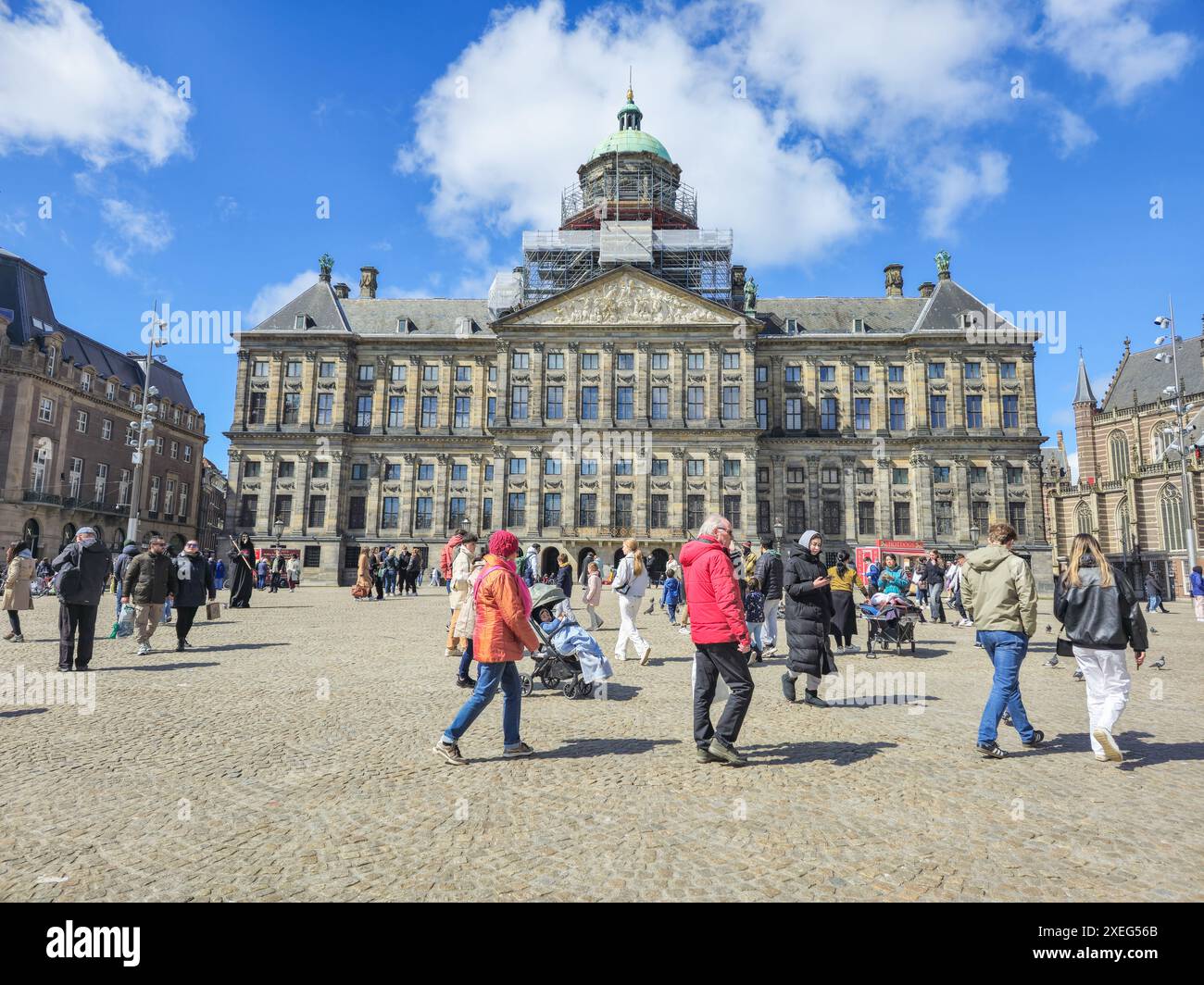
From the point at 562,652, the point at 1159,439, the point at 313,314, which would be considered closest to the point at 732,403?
the point at 313,314

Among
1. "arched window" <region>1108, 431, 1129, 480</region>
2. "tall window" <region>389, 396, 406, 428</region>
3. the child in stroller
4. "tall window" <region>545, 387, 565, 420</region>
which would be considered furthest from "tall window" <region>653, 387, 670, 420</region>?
"arched window" <region>1108, 431, 1129, 480</region>

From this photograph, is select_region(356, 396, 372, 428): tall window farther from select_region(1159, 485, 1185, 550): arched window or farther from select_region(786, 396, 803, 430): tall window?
select_region(1159, 485, 1185, 550): arched window

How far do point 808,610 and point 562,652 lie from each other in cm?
335

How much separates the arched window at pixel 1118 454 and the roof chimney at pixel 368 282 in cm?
6822

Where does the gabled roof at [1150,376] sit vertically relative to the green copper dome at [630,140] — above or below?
below

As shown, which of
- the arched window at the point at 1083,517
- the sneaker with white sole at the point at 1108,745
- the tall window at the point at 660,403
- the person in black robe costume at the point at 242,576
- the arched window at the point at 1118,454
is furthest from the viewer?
the arched window at the point at 1083,517

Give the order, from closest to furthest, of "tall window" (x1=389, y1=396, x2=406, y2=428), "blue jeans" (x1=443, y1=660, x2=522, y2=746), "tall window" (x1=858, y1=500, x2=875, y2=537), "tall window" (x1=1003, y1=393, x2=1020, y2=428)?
"blue jeans" (x1=443, y1=660, x2=522, y2=746) → "tall window" (x1=1003, y1=393, x2=1020, y2=428) → "tall window" (x1=858, y1=500, x2=875, y2=537) → "tall window" (x1=389, y1=396, x2=406, y2=428)

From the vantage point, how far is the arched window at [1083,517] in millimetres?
64438

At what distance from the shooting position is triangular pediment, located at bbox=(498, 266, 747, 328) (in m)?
49.2

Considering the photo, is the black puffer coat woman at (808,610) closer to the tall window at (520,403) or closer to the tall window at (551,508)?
the tall window at (551,508)

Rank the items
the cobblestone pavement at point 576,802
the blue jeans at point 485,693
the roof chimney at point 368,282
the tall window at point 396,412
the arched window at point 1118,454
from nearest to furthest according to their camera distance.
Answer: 1. the cobblestone pavement at point 576,802
2. the blue jeans at point 485,693
3. the tall window at point 396,412
4. the roof chimney at point 368,282
5. the arched window at point 1118,454

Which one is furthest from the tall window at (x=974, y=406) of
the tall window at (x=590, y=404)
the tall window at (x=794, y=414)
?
the tall window at (x=590, y=404)

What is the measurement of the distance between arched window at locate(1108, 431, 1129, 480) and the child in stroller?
233 ft
